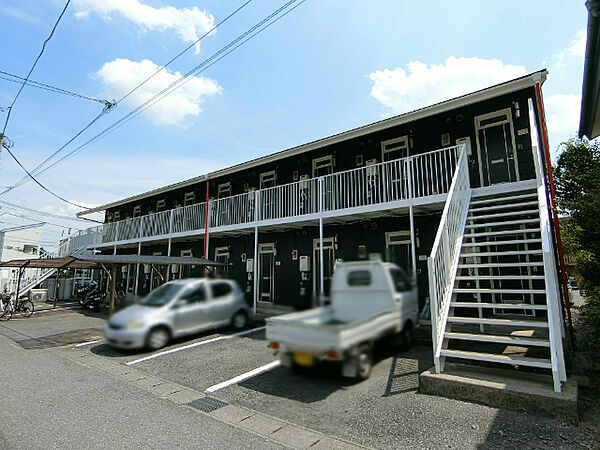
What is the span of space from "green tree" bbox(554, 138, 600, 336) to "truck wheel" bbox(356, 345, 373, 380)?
7.05 metres

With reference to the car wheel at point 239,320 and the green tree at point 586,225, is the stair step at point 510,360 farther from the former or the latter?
the car wheel at point 239,320

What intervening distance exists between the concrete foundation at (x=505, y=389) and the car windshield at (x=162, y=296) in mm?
5060

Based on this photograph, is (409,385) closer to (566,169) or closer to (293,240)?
(293,240)

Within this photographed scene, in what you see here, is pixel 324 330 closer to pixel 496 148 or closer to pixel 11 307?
pixel 496 148

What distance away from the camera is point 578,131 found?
8.77m

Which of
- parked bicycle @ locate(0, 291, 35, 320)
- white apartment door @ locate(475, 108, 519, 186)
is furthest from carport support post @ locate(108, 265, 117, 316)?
parked bicycle @ locate(0, 291, 35, 320)

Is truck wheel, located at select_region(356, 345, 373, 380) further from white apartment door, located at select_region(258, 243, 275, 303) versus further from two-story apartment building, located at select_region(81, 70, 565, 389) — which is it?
white apartment door, located at select_region(258, 243, 275, 303)

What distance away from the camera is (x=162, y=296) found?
0.75 meters

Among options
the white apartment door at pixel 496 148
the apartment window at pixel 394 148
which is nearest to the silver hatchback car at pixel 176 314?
the white apartment door at pixel 496 148

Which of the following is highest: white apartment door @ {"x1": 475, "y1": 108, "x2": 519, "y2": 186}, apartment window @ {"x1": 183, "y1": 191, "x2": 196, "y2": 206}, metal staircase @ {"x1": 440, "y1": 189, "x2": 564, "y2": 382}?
white apartment door @ {"x1": 475, "y1": 108, "x2": 519, "y2": 186}

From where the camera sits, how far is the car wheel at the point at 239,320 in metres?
0.77

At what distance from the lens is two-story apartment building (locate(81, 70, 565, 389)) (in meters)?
1.56

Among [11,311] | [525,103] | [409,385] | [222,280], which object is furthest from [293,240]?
[11,311]

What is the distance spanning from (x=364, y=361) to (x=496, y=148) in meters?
10.8
